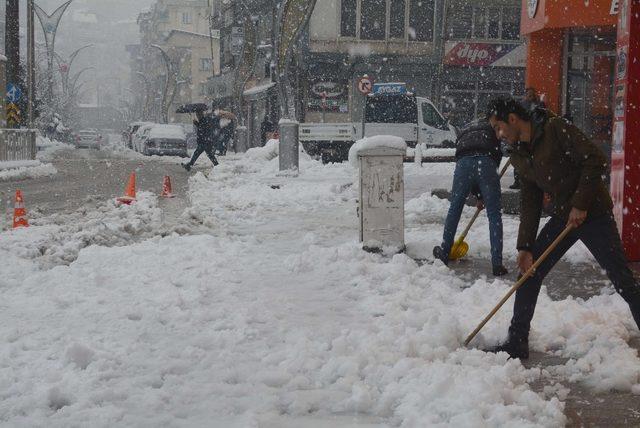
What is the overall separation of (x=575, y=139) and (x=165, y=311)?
3213 mm

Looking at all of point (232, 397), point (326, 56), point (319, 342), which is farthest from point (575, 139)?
point (326, 56)

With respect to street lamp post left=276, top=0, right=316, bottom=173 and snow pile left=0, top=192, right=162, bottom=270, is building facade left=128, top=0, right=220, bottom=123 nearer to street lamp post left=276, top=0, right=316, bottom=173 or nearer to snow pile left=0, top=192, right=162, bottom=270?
street lamp post left=276, top=0, right=316, bottom=173

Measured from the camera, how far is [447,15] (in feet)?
127

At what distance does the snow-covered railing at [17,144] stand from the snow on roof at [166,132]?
1180 centimetres

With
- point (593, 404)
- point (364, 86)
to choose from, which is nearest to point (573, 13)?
point (593, 404)

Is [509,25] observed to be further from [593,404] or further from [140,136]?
[593,404]

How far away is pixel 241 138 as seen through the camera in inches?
1828

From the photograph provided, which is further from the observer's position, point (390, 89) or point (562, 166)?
point (390, 89)

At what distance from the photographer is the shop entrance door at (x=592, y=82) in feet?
45.8

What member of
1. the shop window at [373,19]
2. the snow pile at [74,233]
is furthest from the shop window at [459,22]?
the snow pile at [74,233]

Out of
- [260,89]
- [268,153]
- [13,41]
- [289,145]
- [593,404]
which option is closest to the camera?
[593,404]

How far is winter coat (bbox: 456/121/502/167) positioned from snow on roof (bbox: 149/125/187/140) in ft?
107

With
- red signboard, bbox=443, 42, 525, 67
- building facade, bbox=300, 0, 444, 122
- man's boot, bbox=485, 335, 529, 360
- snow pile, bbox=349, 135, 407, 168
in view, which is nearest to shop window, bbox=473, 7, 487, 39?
red signboard, bbox=443, 42, 525, 67

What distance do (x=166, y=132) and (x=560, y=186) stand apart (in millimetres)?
36570
